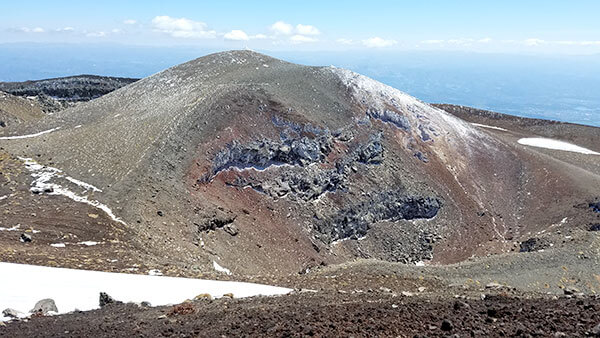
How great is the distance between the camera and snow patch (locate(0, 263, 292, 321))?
13016 mm

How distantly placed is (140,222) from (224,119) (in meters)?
13.2

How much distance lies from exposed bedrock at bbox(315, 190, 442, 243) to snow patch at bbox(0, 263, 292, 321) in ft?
51.6

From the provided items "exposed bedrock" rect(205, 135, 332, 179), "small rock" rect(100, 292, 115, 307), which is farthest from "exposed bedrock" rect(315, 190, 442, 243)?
"small rock" rect(100, 292, 115, 307)

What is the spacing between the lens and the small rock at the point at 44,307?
1209cm

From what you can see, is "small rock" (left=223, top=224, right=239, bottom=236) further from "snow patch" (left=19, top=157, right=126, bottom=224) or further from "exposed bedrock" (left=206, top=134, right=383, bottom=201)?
"snow patch" (left=19, top=157, right=126, bottom=224)

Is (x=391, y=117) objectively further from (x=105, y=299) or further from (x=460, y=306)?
(x=105, y=299)

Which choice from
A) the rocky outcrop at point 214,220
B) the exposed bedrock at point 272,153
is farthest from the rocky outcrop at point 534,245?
the rocky outcrop at point 214,220

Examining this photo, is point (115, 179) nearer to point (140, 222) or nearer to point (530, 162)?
point (140, 222)

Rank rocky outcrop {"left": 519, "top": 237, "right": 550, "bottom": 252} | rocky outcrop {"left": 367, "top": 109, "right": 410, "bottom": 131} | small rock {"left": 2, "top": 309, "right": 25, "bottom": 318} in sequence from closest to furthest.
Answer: small rock {"left": 2, "top": 309, "right": 25, "bottom": 318}, rocky outcrop {"left": 519, "top": 237, "right": 550, "bottom": 252}, rocky outcrop {"left": 367, "top": 109, "right": 410, "bottom": 131}

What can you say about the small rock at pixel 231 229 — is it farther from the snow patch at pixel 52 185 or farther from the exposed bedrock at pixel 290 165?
the snow patch at pixel 52 185

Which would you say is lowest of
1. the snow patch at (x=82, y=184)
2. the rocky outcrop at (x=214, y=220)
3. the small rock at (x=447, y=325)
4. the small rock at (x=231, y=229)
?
the small rock at (x=231, y=229)

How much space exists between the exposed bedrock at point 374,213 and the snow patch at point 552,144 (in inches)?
1362

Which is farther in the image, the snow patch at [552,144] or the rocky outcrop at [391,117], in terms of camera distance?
the snow patch at [552,144]

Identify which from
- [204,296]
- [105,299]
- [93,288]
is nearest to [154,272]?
[93,288]
